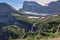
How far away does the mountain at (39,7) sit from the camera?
3.88m

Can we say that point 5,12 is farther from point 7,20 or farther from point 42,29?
point 42,29

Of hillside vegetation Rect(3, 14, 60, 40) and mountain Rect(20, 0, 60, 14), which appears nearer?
hillside vegetation Rect(3, 14, 60, 40)

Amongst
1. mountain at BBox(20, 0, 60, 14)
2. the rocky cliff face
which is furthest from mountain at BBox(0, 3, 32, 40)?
mountain at BBox(20, 0, 60, 14)

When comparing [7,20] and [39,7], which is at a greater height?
[39,7]

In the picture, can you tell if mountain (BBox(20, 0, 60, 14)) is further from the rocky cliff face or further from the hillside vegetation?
the rocky cliff face

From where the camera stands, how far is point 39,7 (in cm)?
390

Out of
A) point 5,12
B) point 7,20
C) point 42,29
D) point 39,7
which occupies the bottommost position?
point 42,29

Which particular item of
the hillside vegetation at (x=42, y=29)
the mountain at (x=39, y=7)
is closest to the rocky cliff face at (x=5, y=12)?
the hillside vegetation at (x=42, y=29)

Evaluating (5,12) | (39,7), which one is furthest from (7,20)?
(39,7)

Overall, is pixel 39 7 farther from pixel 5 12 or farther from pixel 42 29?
pixel 5 12

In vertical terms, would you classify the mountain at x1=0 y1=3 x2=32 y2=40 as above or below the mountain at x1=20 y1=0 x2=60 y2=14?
below

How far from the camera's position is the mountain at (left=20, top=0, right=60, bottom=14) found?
153 inches

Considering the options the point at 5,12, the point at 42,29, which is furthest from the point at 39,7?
the point at 5,12

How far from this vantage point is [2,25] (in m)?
3.83
